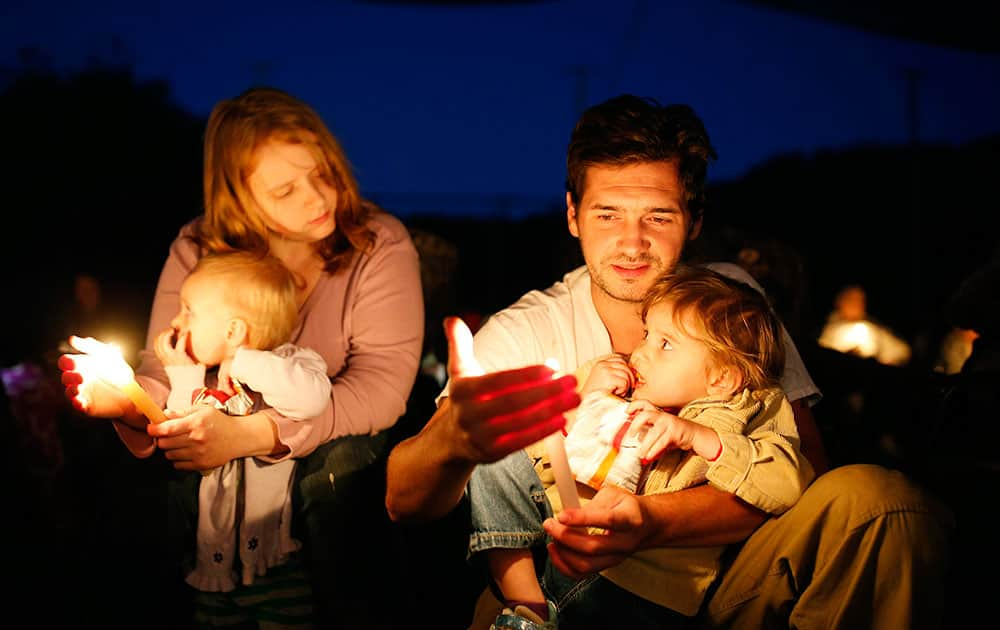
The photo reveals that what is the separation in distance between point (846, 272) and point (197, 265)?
19.1 metres

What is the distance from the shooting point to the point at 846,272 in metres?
19.5

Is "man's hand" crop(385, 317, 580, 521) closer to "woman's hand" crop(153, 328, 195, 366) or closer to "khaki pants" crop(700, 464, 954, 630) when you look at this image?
"khaki pants" crop(700, 464, 954, 630)

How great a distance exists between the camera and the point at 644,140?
252 cm

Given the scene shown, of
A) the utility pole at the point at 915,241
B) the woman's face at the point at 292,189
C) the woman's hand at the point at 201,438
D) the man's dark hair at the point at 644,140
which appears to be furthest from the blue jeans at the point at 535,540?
the utility pole at the point at 915,241

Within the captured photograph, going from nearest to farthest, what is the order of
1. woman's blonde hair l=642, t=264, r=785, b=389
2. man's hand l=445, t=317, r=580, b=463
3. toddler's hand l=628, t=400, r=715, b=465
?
1. man's hand l=445, t=317, r=580, b=463
2. toddler's hand l=628, t=400, r=715, b=465
3. woman's blonde hair l=642, t=264, r=785, b=389

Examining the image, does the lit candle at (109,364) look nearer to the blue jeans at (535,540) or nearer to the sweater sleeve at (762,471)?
the blue jeans at (535,540)

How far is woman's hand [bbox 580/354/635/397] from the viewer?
7.21ft

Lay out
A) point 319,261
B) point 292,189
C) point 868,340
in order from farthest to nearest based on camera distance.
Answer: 1. point 868,340
2. point 319,261
3. point 292,189

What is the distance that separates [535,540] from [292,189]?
4.58 ft

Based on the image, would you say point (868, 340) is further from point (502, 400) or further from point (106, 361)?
point (106, 361)

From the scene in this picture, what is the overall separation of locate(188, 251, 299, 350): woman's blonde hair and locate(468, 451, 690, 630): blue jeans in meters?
0.85

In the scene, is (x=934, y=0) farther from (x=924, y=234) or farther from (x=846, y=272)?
(x=924, y=234)

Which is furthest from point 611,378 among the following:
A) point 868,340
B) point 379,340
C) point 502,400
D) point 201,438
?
point 868,340

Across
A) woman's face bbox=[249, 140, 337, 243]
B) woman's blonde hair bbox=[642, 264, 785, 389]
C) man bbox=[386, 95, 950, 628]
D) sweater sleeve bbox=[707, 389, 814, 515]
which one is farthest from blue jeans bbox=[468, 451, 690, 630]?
woman's face bbox=[249, 140, 337, 243]
